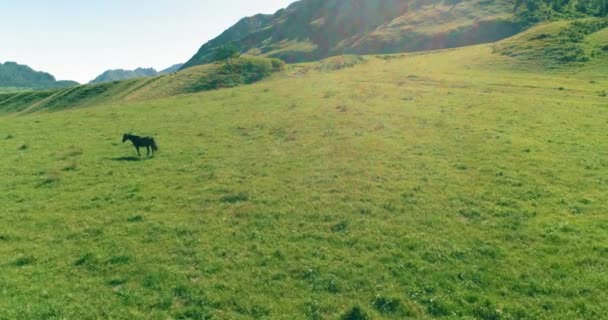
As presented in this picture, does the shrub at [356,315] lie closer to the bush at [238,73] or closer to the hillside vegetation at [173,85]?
the hillside vegetation at [173,85]

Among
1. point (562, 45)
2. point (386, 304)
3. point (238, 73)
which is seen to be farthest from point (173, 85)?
point (386, 304)

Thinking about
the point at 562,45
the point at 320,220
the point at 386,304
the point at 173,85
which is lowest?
the point at 386,304

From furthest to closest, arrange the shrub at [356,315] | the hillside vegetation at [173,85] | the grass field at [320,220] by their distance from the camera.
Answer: the hillside vegetation at [173,85], the grass field at [320,220], the shrub at [356,315]

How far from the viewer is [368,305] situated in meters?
13.6

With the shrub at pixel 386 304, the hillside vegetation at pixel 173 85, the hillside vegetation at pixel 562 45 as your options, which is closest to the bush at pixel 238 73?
the hillside vegetation at pixel 173 85

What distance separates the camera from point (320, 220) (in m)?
19.5

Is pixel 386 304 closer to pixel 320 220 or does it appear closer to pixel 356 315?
pixel 356 315

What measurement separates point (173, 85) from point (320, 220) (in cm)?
6921

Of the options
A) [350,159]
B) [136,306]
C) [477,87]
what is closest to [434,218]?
[350,159]

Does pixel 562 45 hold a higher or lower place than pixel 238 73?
lower

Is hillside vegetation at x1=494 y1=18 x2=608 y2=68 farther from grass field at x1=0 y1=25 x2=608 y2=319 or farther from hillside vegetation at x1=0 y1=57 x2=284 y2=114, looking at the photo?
hillside vegetation at x1=0 y1=57 x2=284 y2=114

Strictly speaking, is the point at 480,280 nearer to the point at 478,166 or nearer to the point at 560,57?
the point at 478,166

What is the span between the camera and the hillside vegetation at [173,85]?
7925 cm

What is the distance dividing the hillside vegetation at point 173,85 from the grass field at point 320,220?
3887 centimetres
